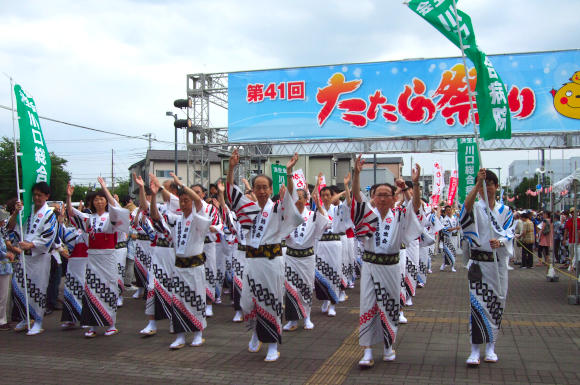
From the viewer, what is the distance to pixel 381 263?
5.77m

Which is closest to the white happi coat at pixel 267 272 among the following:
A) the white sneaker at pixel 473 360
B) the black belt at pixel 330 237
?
the white sneaker at pixel 473 360

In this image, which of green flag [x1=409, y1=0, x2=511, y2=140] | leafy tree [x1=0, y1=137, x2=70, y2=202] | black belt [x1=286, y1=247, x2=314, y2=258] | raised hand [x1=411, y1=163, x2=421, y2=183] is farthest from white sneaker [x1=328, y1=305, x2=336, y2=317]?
leafy tree [x1=0, y1=137, x2=70, y2=202]

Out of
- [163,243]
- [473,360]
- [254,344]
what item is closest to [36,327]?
[163,243]

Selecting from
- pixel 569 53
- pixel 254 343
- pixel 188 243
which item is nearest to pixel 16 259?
pixel 188 243

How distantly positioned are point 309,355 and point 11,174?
31761mm

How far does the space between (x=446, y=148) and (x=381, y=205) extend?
1318 centimetres

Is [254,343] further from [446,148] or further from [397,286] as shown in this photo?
[446,148]

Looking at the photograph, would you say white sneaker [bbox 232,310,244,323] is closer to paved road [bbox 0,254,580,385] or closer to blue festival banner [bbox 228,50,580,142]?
paved road [bbox 0,254,580,385]

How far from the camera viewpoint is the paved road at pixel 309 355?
5.32 meters

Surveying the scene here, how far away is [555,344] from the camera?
6.52 metres

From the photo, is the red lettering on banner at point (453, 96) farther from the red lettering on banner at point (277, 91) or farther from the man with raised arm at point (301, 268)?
the man with raised arm at point (301, 268)

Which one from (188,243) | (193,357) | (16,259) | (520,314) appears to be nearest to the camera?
(193,357)

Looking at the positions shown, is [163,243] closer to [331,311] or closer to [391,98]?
[331,311]

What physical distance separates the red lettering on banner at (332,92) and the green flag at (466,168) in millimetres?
12257
